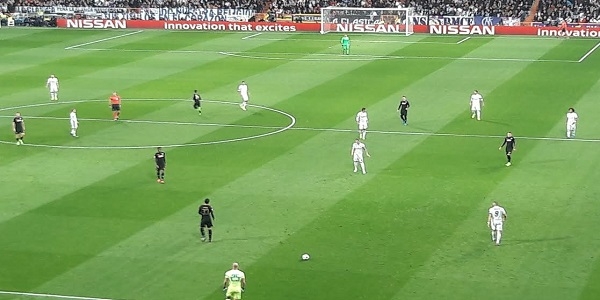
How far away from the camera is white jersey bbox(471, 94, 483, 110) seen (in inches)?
1978

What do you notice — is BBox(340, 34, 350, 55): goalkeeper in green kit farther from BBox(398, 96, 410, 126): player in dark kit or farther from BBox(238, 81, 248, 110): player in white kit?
BBox(398, 96, 410, 126): player in dark kit

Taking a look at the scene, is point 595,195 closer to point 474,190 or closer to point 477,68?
point 474,190

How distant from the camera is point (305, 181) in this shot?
40.0 meters

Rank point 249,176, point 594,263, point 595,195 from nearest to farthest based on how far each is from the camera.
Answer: point 594,263 < point 595,195 < point 249,176

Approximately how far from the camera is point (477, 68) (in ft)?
216

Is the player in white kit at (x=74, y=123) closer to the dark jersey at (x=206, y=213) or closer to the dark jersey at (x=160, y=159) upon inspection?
the dark jersey at (x=160, y=159)

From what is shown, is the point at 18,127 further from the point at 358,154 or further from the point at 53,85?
the point at 358,154

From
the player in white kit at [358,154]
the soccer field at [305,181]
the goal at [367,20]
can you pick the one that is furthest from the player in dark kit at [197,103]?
the goal at [367,20]

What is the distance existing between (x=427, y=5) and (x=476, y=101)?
39877mm

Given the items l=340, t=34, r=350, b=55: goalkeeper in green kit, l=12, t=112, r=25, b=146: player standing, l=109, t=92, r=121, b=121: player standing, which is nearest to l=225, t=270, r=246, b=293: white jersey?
l=12, t=112, r=25, b=146: player standing

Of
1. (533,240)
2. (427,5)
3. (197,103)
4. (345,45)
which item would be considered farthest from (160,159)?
(427,5)

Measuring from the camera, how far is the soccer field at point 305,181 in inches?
1186

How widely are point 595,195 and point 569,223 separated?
3.67 meters

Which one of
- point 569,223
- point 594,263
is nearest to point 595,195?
point 569,223
